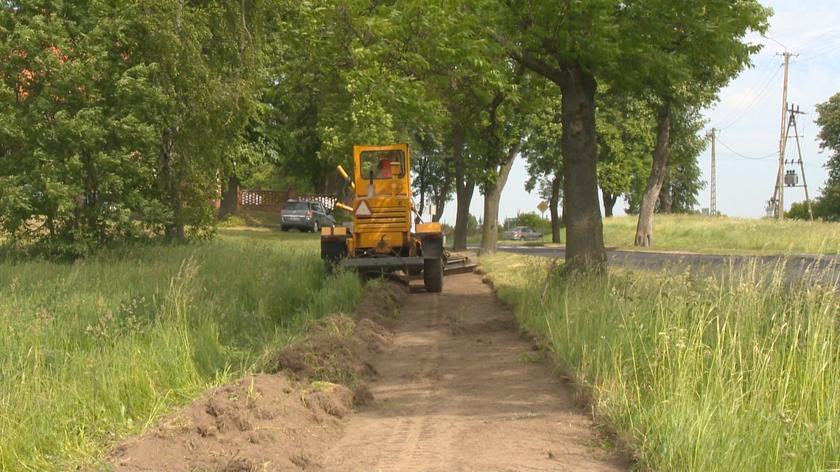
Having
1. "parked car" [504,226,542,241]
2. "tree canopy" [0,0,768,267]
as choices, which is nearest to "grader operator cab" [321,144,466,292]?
"tree canopy" [0,0,768,267]

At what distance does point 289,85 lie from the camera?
101 ft

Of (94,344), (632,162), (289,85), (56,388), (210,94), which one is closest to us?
(56,388)

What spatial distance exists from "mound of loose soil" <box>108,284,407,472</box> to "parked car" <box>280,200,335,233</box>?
3713 cm

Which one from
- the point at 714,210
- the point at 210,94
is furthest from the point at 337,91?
the point at 714,210

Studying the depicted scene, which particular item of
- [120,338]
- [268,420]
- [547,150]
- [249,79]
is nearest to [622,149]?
[547,150]

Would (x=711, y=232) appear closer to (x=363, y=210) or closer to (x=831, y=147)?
(x=363, y=210)

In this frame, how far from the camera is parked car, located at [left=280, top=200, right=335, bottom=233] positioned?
46719 mm

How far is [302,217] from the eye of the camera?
153 ft

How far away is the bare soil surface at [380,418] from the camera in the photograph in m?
6.20

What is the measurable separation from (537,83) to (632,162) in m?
34.2

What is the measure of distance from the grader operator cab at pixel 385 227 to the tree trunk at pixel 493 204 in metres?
10.1

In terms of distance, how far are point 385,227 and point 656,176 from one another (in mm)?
21667

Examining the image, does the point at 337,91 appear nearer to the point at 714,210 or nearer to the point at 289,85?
the point at 289,85

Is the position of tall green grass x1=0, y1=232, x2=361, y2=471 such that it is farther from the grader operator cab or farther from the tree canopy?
the tree canopy
